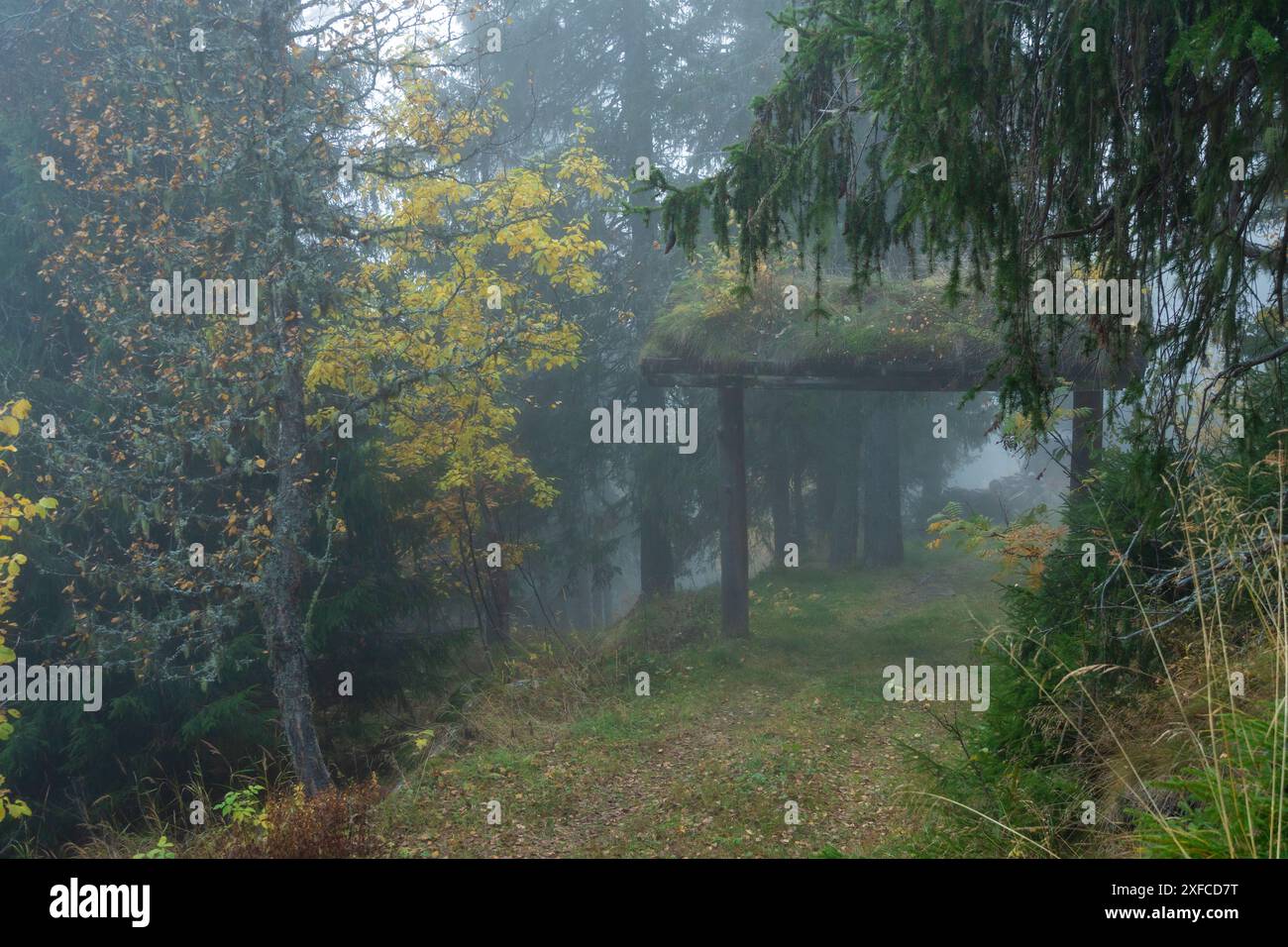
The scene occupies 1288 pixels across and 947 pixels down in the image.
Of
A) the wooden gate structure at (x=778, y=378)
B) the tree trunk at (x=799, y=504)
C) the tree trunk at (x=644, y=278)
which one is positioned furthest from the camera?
the tree trunk at (x=799, y=504)

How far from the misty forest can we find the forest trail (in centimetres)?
7

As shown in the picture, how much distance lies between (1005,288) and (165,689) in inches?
403

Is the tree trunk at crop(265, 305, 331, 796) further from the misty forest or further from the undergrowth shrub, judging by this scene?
the undergrowth shrub

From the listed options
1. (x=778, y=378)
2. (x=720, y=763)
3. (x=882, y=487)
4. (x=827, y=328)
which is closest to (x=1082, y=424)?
(x=827, y=328)

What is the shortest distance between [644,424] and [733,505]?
15.2 feet

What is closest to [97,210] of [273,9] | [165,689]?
[273,9]

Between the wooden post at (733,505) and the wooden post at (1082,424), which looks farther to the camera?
the wooden post at (733,505)

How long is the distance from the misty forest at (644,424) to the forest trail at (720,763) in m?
0.07

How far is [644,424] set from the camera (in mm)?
18188

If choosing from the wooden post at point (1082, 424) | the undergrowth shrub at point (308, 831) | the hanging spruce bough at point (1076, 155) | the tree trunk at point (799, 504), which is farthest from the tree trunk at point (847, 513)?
the hanging spruce bough at point (1076, 155)

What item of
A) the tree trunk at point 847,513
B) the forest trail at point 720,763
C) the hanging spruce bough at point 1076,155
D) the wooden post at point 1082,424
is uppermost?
the hanging spruce bough at point 1076,155

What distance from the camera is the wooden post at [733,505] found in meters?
13.8

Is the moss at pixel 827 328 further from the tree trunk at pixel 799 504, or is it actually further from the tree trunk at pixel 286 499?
the tree trunk at pixel 799 504

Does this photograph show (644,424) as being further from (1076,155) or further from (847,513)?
(1076,155)
